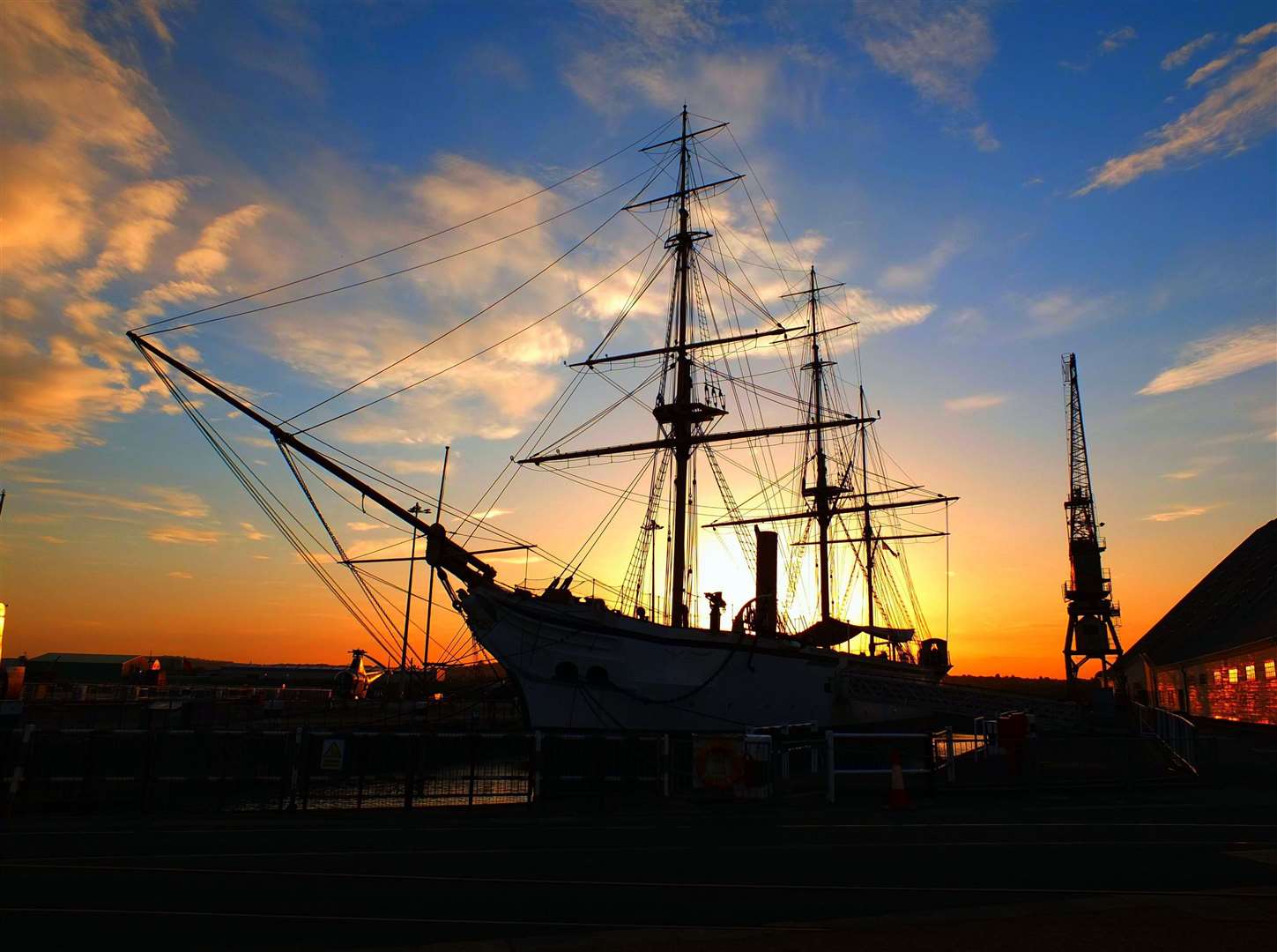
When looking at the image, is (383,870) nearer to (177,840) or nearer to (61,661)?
(177,840)

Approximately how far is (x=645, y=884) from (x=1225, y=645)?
114ft

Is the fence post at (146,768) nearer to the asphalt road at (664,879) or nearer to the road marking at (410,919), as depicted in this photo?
the asphalt road at (664,879)

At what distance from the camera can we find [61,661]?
9862cm

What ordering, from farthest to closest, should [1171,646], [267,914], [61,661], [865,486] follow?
[61,661], [865,486], [1171,646], [267,914]

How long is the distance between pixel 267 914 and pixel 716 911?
3.60 meters

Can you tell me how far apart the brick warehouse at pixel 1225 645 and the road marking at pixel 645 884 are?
A: 86.4 ft

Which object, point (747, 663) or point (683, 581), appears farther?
point (683, 581)

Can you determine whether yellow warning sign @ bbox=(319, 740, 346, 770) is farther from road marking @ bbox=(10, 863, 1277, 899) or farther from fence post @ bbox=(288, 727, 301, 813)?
road marking @ bbox=(10, 863, 1277, 899)

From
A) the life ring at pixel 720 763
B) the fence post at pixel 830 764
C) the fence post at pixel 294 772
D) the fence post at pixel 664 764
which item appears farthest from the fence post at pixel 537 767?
the fence post at pixel 830 764

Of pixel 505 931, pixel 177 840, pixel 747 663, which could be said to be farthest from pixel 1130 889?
pixel 747 663

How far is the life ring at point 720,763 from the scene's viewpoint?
15281 millimetres

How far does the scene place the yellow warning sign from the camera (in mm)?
14852

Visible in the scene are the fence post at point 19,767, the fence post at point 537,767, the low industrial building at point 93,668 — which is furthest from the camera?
the low industrial building at point 93,668

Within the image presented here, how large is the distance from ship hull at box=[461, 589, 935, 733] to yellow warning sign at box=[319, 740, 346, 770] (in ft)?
54.2
